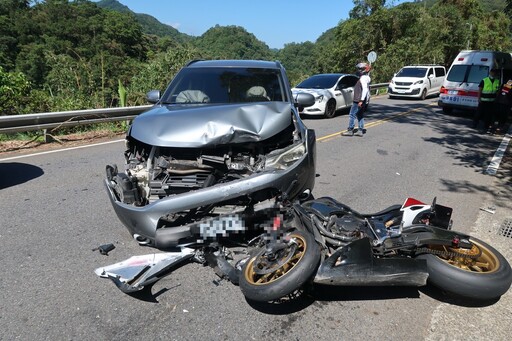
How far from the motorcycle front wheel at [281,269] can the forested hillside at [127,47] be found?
10.2 meters

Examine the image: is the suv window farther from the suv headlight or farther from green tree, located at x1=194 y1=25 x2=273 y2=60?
green tree, located at x1=194 y1=25 x2=273 y2=60

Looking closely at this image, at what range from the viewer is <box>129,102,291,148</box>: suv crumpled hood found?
364cm

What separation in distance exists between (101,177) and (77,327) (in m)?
4.04

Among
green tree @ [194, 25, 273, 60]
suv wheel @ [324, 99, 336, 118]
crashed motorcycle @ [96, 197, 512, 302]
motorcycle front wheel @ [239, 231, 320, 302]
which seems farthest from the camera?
green tree @ [194, 25, 273, 60]

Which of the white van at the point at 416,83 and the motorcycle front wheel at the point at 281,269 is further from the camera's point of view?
the white van at the point at 416,83

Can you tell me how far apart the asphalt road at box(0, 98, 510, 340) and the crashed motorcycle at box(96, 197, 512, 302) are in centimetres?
21

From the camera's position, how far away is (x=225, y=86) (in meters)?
5.15

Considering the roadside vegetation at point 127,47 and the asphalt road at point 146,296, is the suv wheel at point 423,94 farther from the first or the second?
the asphalt road at point 146,296

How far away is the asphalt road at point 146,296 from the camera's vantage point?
2.77 m

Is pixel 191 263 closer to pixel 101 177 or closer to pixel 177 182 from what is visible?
pixel 177 182

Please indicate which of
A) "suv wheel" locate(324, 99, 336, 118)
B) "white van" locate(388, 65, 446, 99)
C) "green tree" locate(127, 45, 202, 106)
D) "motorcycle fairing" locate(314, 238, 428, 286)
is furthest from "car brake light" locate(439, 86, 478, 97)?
"motorcycle fairing" locate(314, 238, 428, 286)

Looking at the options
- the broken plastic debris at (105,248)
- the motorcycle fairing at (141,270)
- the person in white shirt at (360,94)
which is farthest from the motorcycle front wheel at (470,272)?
the person in white shirt at (360,94)

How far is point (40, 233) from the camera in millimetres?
4234

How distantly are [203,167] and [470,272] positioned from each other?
2465mm
